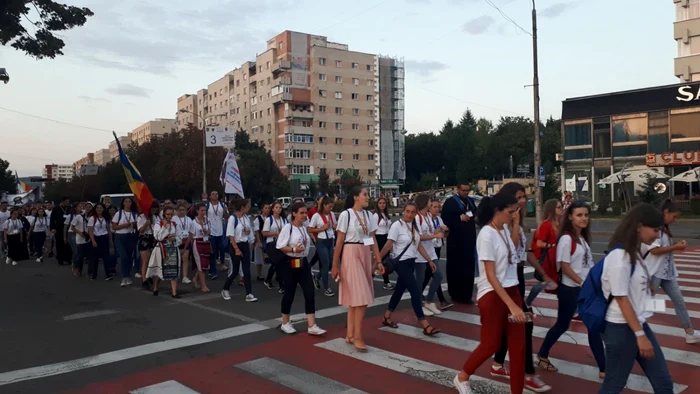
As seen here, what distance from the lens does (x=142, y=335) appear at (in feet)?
25.9

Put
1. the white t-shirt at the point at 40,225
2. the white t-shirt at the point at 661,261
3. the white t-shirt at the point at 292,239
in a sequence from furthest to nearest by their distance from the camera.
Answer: the white t-shirt at the point at 40,225 < the white t-shirt at the point at 292,239 < the white t-shirt at the point at 661,261

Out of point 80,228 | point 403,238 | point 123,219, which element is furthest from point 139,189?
point 403,238

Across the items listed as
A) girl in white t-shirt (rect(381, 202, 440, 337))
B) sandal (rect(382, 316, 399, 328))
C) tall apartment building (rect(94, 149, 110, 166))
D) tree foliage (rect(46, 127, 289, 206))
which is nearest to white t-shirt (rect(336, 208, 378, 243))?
girl in white t-shirt (rect(381, 202, 440, 337))

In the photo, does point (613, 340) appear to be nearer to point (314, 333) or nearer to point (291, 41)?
point (314, 333)

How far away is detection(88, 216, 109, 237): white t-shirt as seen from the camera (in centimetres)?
1337

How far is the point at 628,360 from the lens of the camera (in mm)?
3975

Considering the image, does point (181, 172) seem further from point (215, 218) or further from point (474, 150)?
point (474, 150)

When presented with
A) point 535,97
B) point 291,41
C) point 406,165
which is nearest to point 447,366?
point 535,97

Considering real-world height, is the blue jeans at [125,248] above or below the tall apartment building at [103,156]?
below

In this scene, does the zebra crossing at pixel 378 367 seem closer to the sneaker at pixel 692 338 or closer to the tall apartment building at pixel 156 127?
the sneaker at pixel 692 338

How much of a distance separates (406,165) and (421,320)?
323 ft

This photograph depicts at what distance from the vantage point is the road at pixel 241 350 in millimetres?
5785

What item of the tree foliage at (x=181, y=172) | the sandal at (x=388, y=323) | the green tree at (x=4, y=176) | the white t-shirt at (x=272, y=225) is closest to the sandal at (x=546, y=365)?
the sandal at (x=388, y=323)

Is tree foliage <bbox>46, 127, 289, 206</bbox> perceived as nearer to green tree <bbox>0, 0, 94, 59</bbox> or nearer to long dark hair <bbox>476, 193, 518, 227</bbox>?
green tree <bbox>0, 0, 94, 59</bbox>
